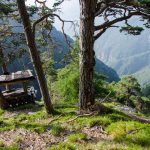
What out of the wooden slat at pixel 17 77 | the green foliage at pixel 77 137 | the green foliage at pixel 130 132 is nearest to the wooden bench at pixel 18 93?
the wooden slat at pixel 17 77

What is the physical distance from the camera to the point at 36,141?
11125 millimetres

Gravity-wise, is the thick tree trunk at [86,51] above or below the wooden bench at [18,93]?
above

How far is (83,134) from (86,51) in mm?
3700

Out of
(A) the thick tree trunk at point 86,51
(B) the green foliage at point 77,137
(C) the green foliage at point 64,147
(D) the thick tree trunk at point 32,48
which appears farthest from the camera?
(D) the thick tree trunk at point 32,48

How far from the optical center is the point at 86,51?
13.2 m

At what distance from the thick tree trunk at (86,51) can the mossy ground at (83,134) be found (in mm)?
917

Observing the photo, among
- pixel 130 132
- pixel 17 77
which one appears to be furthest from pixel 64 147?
pixel 17 77

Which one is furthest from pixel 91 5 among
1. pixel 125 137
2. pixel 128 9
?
pixel 125 137

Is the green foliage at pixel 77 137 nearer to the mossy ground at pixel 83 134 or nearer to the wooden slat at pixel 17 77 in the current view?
the mossy ground at pixel 83 134

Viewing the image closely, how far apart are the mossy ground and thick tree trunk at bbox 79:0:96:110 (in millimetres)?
917

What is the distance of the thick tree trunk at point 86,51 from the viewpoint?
12773mm

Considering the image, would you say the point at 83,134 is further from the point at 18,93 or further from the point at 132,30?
the point at 18,93

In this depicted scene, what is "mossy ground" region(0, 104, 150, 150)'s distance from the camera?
9.80m

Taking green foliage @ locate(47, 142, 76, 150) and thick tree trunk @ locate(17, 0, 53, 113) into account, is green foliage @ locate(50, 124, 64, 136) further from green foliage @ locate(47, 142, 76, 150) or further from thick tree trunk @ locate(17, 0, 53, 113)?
thick tree trunk @ locate(17, 0, 53, 113)
